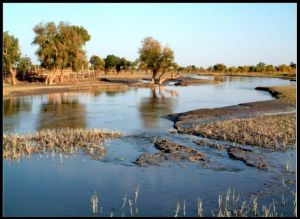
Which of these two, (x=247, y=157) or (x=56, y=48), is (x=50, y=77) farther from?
(x=247, y=157)

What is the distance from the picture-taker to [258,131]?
2062cm

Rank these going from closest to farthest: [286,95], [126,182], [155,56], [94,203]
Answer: [94,203] → [126,182] → [286,95] → [155,56]

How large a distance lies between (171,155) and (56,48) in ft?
174

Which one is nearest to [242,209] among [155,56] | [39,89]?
[39,89]

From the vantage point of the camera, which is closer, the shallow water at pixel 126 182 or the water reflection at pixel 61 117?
the shallow water at pixel 126 182

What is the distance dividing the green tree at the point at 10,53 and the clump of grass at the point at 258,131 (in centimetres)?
4474

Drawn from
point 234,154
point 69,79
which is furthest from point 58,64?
point 234,154

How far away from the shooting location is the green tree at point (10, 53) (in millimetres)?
59812

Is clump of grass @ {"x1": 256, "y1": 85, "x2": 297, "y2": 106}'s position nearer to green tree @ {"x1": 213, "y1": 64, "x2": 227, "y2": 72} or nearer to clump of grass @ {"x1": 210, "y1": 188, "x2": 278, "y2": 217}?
clump of grass @ {"x1": 210, "y1": 188, "x2": 278, "y2": 217}

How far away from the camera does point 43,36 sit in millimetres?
65812

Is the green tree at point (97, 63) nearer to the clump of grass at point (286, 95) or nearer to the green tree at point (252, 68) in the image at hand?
the clump of grass at point (286, 95)

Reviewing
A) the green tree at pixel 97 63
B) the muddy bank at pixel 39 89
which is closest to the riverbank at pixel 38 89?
the muddy bank at pixel 39 89

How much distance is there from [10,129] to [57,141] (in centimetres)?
659

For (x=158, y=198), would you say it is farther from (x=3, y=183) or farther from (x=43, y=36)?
(x=43, y=36)
